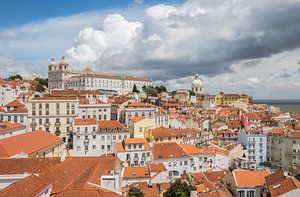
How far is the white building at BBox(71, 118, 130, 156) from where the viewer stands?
46.0 metres

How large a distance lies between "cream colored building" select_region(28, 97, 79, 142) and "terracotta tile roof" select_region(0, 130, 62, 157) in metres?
13.4

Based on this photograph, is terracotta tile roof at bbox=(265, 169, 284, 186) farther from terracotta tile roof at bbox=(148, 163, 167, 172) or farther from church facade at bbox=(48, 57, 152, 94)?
church facade at bbox=(48, 57, 152, 94)

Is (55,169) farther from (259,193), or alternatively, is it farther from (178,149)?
(178,149)

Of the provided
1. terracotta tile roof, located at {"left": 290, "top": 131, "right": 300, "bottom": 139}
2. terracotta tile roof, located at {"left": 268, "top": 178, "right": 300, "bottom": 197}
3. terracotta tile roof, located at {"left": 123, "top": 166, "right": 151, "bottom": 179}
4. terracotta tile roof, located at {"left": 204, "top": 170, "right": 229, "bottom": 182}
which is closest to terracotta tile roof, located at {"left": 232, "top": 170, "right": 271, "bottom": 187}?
terracotta tile roof, located at {"left": 268, "top": 178, "right": 300, "bottom": 197}

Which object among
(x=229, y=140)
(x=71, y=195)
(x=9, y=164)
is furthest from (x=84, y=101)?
(x=71, y=195)

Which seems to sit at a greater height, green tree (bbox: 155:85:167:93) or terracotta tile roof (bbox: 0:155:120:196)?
green tree (bbox: 155:85:167:93)

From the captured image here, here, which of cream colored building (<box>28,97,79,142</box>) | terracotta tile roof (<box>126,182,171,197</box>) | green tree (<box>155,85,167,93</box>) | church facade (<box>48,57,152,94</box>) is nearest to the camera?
terracotta tile roof (<box>126,182,171,197</box>)

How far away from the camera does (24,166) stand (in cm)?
2211

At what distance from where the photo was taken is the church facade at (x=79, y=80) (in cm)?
12294

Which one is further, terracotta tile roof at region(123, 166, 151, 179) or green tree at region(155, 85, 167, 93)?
green tree at region(155, 85, 167, 93)

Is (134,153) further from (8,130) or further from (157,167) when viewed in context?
(8,130)

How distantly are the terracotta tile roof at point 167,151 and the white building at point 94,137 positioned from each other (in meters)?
6.59

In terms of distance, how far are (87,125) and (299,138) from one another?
111 ft

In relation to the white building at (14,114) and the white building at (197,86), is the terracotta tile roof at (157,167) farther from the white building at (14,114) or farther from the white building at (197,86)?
the white building at (197,86)
